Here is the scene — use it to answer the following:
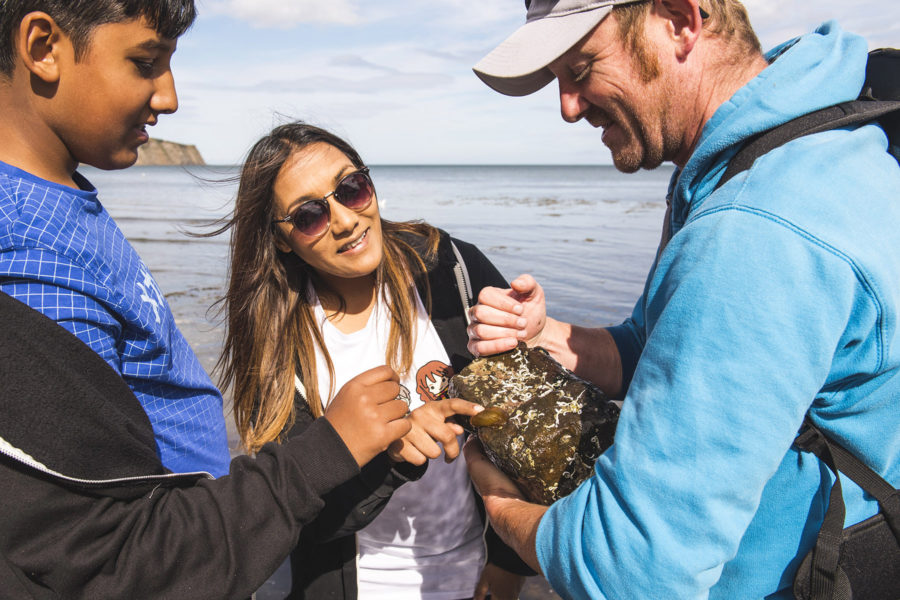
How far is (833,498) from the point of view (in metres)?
1.52

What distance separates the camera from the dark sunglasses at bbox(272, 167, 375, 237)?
2.99 m

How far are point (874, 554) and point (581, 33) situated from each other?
177 cm

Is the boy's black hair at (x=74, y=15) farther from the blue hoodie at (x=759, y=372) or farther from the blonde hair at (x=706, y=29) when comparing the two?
the blue hoodie at (x=759, y=372)

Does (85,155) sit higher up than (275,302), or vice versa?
(85,155)

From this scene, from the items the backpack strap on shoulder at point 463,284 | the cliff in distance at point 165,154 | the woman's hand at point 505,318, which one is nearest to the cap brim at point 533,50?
the woman's hand at point 505,318

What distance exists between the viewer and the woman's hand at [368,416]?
202cm

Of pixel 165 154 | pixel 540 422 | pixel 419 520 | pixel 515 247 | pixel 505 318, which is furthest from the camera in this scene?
pixel 165 154

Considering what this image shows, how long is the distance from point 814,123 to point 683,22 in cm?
56

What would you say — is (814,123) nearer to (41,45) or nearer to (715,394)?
(715,394)

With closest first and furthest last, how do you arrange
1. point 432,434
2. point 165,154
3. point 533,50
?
point 533,50 → point 432,434 → point 165,154

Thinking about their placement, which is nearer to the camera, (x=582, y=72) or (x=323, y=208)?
(x=582, y=72)

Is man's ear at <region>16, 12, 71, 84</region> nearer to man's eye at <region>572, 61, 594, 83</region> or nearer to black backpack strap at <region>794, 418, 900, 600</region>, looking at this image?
man's eye at <region>572, 61, 594, 83</region>

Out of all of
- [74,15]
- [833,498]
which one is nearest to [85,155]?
[74,15]

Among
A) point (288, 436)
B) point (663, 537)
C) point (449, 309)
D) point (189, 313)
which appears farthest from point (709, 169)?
point (189, 313)
